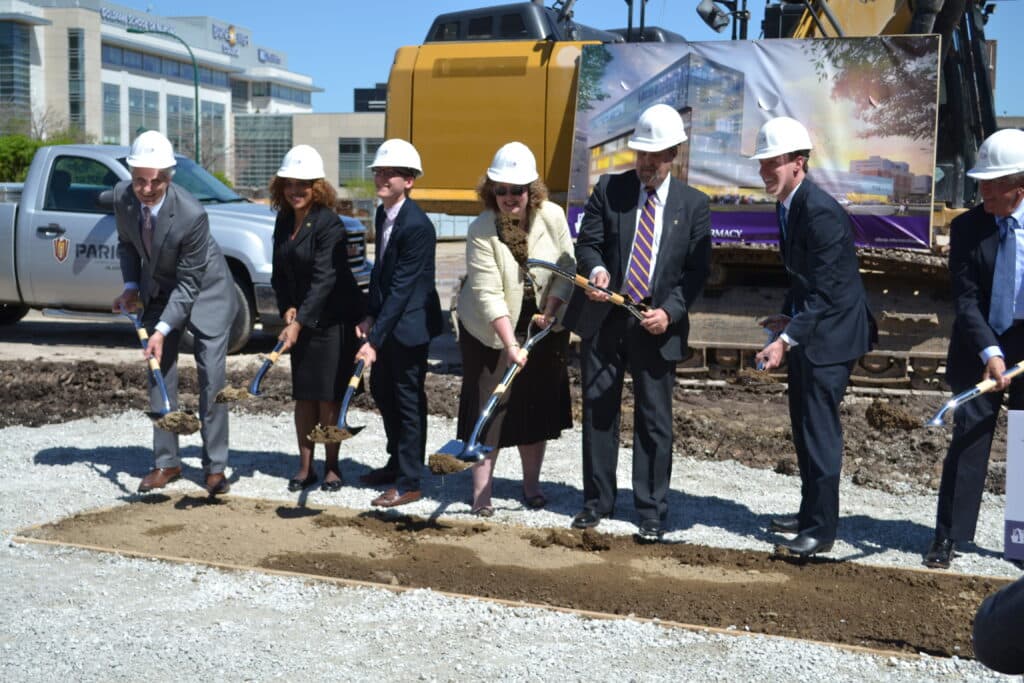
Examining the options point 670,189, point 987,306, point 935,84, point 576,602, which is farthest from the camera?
point 935,84

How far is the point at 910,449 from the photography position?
859 centimetres

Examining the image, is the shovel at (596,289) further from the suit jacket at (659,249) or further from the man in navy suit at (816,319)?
the man in navy suit at (816,319)

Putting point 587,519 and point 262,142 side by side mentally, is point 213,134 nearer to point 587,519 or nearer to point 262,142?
point 262,142

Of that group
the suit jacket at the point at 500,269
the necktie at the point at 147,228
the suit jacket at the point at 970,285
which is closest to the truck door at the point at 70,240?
the necktie at the point at 147,228

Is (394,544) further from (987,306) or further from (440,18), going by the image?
(440,18)

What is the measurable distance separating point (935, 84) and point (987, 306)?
5070mm

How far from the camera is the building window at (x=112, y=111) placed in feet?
264

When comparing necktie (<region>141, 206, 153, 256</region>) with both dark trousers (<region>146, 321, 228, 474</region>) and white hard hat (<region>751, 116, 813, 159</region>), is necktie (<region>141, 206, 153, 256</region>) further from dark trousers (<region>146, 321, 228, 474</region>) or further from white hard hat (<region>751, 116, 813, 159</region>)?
white hard hat (<region>751, 116, 813, 159</region>)

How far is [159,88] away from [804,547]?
8757 centimetres

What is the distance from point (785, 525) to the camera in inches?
256

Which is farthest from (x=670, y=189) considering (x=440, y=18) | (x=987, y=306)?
(x=440, y=18)

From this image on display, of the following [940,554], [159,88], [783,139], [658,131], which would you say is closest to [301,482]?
[658,131]

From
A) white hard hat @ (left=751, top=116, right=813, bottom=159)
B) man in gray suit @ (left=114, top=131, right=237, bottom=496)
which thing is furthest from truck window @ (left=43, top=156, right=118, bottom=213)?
white hard hat @ (left=751, top=116, right=813, bottom=159)

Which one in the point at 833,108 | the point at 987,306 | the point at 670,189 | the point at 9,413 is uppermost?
the point at 833,108
